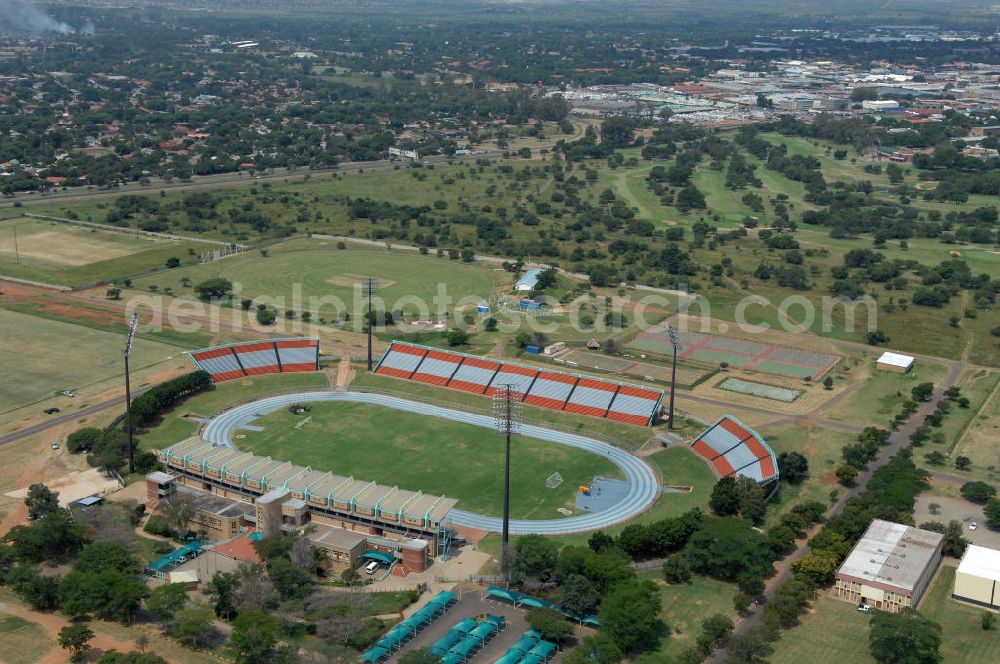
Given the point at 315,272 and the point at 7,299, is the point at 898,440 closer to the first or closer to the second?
the point at 315,272

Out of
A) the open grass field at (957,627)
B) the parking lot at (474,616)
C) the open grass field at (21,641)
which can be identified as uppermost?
the open grass field at (957,627)

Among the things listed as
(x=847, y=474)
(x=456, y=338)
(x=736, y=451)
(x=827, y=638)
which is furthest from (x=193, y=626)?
(x=456, y=338)

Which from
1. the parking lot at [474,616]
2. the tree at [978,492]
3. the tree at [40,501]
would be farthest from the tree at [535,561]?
the tree at [978,492]

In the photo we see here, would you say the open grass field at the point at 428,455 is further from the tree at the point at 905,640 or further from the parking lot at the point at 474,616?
the tree at the point at 905,640

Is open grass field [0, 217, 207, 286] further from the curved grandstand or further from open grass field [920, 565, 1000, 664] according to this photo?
open grass field [920, 565, 1000, 664]

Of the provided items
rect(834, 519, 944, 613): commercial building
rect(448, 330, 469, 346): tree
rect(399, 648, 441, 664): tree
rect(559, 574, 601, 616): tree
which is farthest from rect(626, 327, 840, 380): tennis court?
rect(399, 648, 441, 664): tree

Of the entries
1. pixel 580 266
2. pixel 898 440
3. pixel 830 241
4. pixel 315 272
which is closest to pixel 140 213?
pixel 315 272
